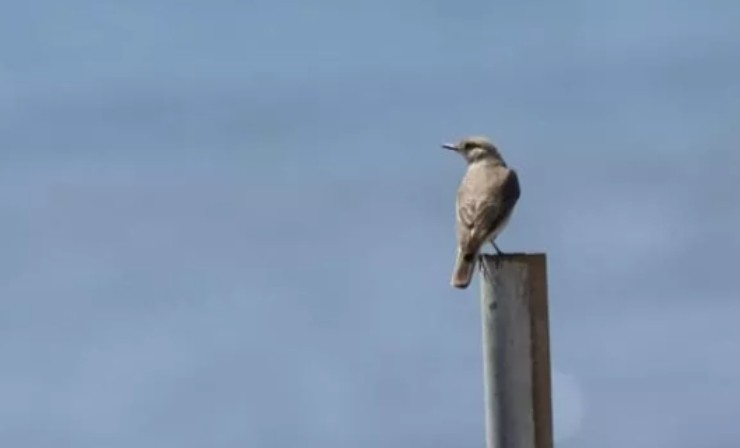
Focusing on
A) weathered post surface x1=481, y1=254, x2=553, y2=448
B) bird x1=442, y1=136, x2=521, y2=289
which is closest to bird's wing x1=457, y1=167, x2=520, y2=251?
bird x1=442, y1=136, x2=521, y2=289

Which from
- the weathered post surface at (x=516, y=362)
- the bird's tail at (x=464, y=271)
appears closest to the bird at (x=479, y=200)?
the bird's tail at (x=464, y=271)

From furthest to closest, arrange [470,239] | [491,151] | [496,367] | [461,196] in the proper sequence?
[491,151]
[461,196]
[470,239]
[496,367]

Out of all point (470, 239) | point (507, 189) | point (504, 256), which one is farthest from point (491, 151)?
point (504, 256)

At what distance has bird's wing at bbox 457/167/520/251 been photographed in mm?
14711

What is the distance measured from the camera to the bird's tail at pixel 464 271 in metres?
13.2

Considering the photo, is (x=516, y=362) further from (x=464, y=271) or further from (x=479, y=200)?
(x=479, y=200)

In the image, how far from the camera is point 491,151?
18.2 meters

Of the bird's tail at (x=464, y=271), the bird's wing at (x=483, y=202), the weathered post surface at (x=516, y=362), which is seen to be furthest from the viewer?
the bird's wing at (x=483, y=202)

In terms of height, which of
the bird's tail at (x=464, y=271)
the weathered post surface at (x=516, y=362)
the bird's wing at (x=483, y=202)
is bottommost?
the weathered post surface at (x=516, y=362)

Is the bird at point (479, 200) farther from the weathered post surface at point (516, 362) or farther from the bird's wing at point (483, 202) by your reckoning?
the weathered post surface at point (516, 362)

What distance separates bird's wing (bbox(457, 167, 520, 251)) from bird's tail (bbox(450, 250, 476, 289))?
18.0 inches

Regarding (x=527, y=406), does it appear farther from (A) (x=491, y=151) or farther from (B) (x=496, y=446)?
(A) (x=491, y=151)

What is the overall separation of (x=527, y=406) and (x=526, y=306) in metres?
0.56

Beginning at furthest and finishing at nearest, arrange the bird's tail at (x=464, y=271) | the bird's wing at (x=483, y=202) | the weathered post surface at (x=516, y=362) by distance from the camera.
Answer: the bird's wing at (x=483, y=202) → the bird's tail at (x=464, y=271) → the weathered post surface at (x=516, y=362)
